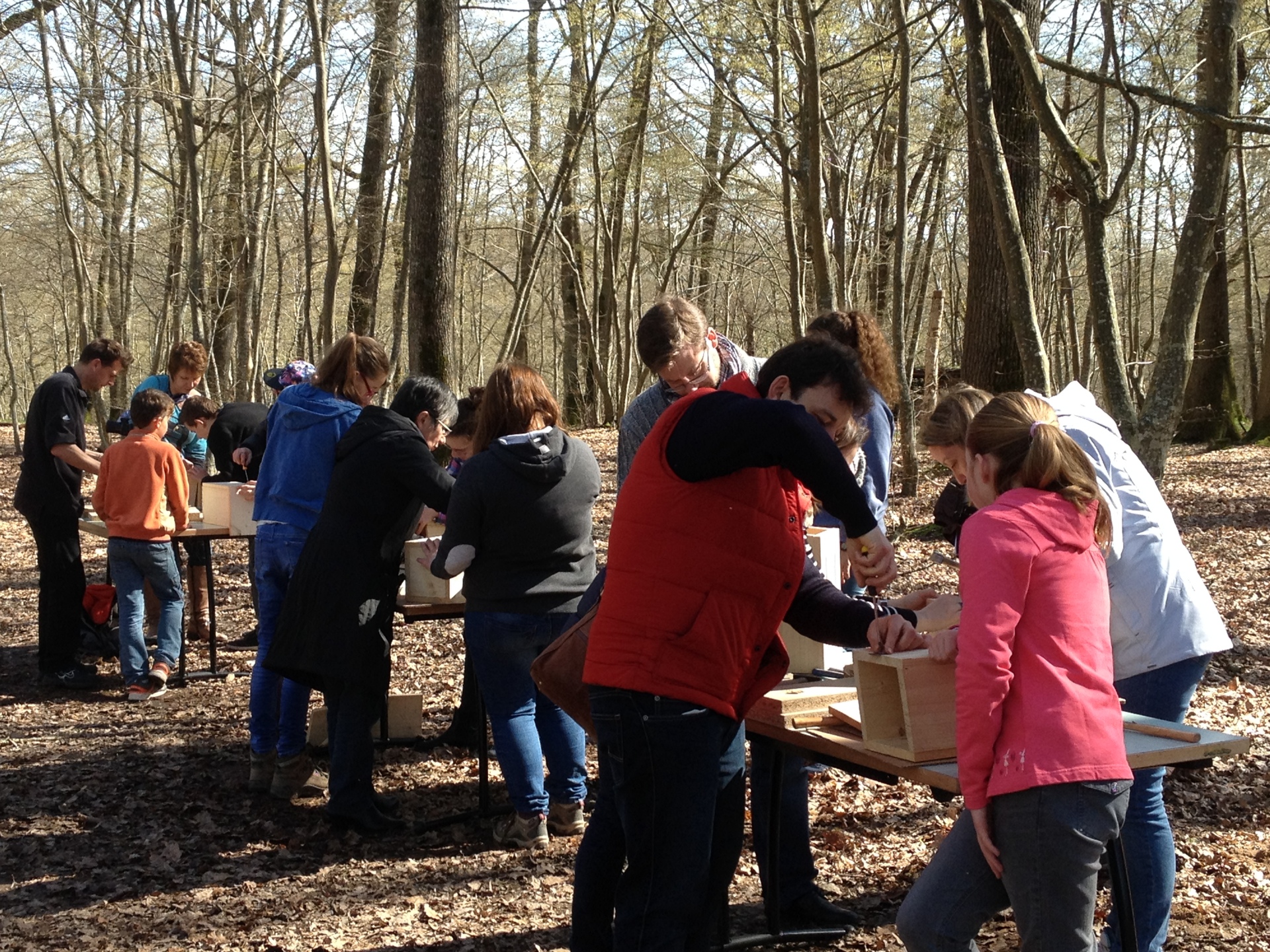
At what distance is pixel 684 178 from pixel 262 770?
2008 cm

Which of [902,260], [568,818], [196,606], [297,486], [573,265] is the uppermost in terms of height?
[573,265]

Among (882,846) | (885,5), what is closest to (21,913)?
(882,846)

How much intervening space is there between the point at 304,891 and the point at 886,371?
2.90 m

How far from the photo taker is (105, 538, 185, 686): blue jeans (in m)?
7.05

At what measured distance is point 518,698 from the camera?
15.0 ft

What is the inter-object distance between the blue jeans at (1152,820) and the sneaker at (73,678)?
6.38m

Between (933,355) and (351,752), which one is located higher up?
(933,355)

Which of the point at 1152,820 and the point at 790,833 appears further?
the point at 790,833

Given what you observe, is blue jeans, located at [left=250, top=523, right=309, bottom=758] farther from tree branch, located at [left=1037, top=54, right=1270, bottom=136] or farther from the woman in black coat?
tree branch, located at [left=1037, top=54, right=1270, bottom=136]

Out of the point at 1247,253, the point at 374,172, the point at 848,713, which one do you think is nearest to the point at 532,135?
the point at 374,172

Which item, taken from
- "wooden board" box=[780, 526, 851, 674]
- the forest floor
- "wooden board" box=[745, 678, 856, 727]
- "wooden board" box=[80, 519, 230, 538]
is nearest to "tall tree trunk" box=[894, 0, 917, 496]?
the forest floor

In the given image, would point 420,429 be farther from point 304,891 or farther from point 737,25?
point 737,25

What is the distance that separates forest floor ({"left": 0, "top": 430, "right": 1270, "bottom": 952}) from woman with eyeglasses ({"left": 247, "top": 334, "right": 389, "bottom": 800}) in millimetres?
365

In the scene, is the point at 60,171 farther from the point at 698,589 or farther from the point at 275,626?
the point at 698,589
